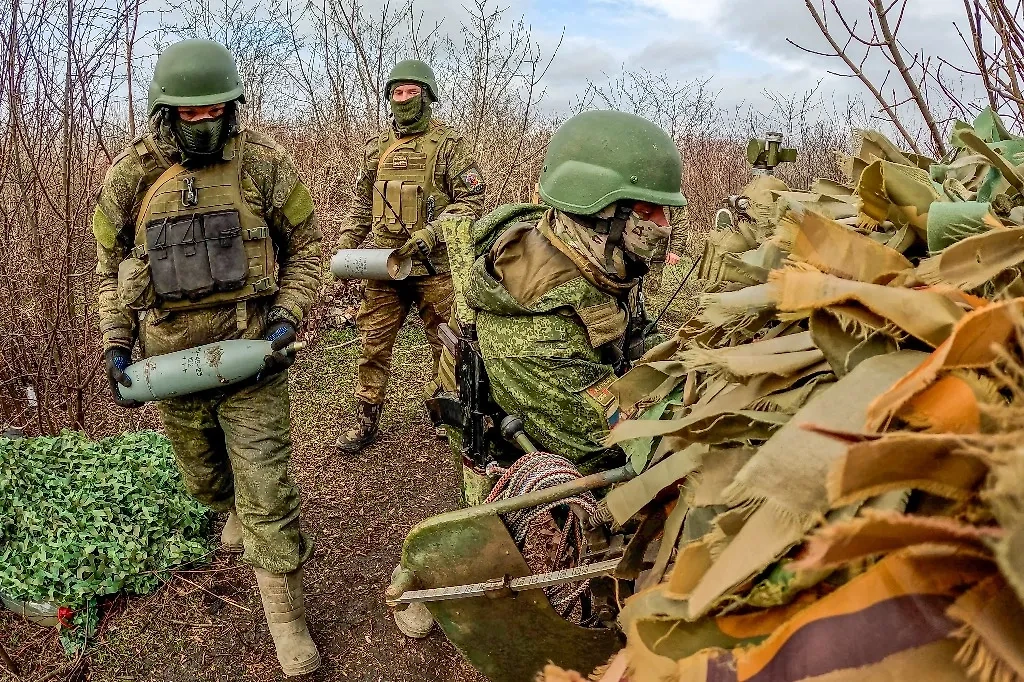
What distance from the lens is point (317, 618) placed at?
132 inches

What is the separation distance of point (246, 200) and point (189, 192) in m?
0.23

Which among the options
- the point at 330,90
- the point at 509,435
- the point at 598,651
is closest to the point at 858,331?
the point at 598,651

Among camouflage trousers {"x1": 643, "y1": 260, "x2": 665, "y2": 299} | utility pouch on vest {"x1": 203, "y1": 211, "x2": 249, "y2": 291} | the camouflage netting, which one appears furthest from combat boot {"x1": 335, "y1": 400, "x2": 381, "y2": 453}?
camouflage trousers {"x1": 643, "y1": 260, "x2": 665, "y2": 299}

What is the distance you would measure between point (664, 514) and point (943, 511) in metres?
0.69

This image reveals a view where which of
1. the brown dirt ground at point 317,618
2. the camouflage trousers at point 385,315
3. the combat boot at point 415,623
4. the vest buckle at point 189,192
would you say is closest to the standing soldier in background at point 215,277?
the vest buckle at point 189,192

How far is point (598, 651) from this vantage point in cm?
174

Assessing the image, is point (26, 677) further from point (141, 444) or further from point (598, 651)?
point (598, 651)

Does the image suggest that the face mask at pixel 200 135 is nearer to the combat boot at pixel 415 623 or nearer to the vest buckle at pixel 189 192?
the vest buckle at pixel 189 192

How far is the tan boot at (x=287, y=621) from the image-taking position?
294 cm

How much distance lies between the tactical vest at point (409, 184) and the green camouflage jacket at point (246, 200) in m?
1.98

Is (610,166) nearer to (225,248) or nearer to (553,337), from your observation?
(553,337)

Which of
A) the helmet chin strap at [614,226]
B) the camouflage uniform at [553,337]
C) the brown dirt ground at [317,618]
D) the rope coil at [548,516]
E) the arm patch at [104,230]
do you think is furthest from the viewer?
the brown dirt ground at [317,618]

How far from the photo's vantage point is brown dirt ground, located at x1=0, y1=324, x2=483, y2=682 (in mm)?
3023

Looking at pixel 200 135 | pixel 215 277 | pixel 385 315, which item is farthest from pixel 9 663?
pixel 385 315
